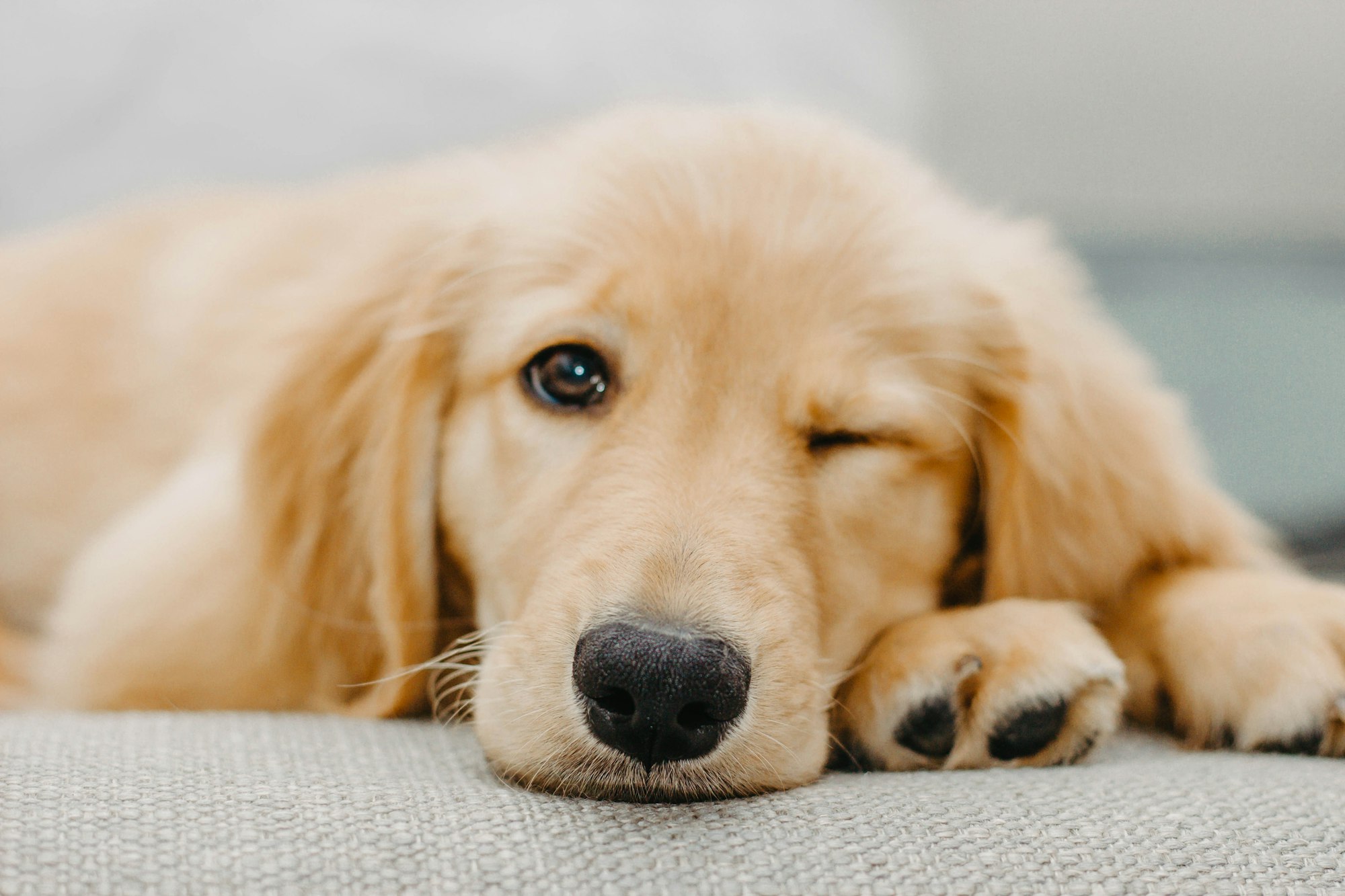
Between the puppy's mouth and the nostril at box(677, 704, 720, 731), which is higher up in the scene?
the nostril at box(677, 704, 720, 731)

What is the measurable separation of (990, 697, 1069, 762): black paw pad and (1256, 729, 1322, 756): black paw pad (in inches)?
12.5

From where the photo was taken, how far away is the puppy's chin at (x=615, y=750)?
4.04ft

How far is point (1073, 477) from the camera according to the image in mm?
1892

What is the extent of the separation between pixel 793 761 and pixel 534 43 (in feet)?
11.2

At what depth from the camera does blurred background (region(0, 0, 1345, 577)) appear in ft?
12.5

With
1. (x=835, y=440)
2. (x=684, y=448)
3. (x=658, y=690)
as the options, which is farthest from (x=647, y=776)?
(x=835, y=440)

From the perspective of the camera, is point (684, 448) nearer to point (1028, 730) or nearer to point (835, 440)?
point (835, 440)

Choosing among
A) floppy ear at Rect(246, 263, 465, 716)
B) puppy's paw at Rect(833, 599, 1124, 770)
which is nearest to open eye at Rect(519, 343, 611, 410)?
floppy ear at Rect(246, 263, 465, 716)

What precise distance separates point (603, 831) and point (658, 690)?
0.49 feet

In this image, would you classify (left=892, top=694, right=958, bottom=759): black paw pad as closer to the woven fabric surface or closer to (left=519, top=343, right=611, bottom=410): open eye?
the woven fabric surface

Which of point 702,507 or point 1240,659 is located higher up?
point 702,507

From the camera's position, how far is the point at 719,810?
1182 millimetres

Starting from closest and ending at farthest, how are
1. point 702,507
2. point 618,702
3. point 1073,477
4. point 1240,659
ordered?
point 618,702 < point 702,507 < point 1240,659 < point 1073,477

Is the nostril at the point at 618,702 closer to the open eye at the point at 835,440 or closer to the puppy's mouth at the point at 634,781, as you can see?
the puppy's mouth at the point at 634,781
